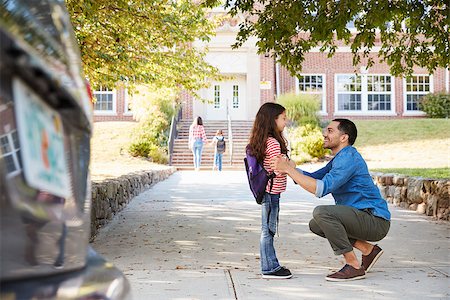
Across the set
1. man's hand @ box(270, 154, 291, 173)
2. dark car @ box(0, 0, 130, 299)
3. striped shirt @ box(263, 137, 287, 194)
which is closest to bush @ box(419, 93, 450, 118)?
striped shirt @ box(263, 137, 287, 194)

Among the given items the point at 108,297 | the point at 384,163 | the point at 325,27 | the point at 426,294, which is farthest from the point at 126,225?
the point at 384,163

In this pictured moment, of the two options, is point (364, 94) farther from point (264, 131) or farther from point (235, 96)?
point (264, 131)

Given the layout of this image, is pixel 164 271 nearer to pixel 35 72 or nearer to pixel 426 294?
pixel 426 294

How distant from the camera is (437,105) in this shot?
98.0 ft

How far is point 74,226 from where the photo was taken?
1302mm

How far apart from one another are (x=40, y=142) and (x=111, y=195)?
26.7 feet

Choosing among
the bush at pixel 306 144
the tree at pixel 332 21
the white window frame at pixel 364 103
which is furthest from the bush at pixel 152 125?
the tree at pixel 332 21

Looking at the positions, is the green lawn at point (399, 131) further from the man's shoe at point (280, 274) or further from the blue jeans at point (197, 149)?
the man's shoe at point (280, 274)

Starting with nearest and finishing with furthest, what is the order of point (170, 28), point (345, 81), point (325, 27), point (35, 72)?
point (35, 72) < point (325, 27) < point (170, 28) < point (345, 81)

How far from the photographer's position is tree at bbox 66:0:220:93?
982 cm

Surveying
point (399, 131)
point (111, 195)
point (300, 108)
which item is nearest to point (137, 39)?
point (111, 195)

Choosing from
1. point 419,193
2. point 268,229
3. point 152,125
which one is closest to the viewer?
point 268,229

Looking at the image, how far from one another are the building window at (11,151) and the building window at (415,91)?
3158 cm

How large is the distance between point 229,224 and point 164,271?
10.1ft
